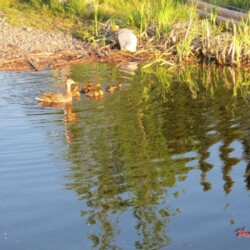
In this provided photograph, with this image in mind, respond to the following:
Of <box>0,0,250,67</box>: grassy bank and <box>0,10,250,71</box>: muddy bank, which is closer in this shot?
<box>0,10,250,71</box>: muddy bank

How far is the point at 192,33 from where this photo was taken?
18891 millimetres

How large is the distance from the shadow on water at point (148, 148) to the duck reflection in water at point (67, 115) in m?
0.05

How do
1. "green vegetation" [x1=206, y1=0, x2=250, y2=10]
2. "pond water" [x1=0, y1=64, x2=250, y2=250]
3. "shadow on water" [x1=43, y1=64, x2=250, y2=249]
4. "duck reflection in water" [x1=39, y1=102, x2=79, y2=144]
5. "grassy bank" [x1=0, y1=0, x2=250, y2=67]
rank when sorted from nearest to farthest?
"pond water" [x1=0, y1=64, x2=250, y2=250] < "shadow on water" [x1=43, y1=64, x2=250, y2=249] < "duck reflection in water" [x1=39, y1=102, x2=79, y2=144] < "grassy bank" [x1=0, y1=0, x2=250, y2=67] < "green vegetation" [x1=206, y1=0, x2=250, y2=10]

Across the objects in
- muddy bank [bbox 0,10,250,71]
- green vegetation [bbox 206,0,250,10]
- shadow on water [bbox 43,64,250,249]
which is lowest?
muddy bank [bbox 0,10,250,71]

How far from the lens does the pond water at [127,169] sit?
721cm

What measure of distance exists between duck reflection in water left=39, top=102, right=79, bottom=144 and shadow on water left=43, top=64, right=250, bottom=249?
0.17 feet

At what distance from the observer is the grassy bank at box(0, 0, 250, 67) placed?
1830 cm

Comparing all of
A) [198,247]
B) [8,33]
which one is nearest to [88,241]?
[198,247]

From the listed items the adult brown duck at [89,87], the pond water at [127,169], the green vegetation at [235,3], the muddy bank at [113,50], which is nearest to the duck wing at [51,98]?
the pond water at [127,169]

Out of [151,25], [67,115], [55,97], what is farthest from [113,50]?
[67,115]

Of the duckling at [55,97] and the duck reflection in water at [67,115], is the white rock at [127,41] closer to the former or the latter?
the duckling at [55,97]

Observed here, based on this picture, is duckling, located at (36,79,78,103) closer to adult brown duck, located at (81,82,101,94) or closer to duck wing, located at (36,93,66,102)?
duck wing, located at (36,93,66,102)

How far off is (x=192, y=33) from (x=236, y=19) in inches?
137

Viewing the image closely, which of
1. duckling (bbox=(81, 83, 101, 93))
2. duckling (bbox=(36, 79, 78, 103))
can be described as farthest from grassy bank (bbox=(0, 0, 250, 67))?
duckling (bbox=(36, 79, 78, 103))
